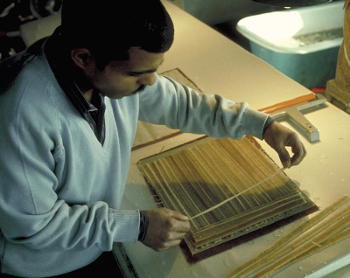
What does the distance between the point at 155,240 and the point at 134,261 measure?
10 centimetres

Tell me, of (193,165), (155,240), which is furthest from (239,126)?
(155,240)

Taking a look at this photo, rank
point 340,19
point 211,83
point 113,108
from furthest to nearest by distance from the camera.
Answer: point 340,19, point 211,83, point 113,108

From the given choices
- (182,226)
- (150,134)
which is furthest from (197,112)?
(182,226)

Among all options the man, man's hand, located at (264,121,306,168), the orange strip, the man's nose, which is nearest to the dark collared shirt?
the man

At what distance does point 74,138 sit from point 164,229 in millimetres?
303

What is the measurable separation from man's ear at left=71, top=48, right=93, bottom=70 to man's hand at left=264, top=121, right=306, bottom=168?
57 centimetres

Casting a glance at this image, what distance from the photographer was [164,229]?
78cm

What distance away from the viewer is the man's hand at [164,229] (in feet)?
2.54

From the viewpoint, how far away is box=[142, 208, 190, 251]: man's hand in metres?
0.77

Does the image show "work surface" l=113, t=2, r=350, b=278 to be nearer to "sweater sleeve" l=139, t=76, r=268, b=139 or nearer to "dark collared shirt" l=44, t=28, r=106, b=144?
"sweater sleeve" l=139, t=76, r=268, b=139

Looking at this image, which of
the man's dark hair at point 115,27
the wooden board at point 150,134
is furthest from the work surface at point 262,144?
the man's dark hair at point 115,27

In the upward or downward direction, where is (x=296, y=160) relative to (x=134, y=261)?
upward

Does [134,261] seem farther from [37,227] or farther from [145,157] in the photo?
[145,157]

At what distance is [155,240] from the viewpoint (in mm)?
→ 776
